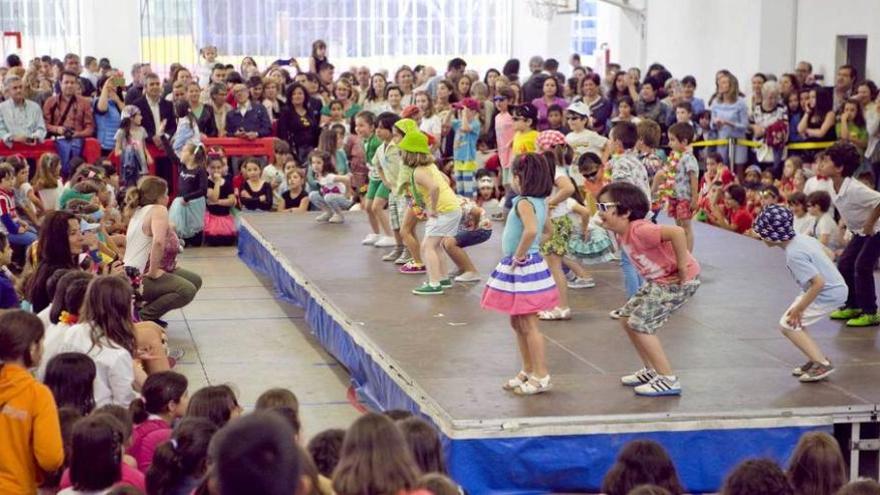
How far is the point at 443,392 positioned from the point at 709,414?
1.33 m

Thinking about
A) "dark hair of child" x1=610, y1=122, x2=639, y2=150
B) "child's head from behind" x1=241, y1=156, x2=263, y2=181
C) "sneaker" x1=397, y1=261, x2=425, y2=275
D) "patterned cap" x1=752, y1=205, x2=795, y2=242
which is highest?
"dark hair of child" x1=610, y1=122, x2=639, y2=150

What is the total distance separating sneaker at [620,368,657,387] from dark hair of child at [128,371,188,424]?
2545mm

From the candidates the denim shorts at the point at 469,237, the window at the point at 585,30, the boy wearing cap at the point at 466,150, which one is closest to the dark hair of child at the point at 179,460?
the denim shorts at the point at 469,237

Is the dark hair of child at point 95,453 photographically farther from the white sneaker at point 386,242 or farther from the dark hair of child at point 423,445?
the white sneaker at point 386,242

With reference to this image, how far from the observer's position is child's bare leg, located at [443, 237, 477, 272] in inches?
407

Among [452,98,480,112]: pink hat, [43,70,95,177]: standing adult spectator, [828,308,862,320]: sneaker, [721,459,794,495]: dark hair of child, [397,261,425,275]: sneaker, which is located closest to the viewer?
[721,459,794,495]: dark hair of child

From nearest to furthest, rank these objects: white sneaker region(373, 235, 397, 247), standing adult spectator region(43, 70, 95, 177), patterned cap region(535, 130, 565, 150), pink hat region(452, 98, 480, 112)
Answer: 1. patterned cap region(535, 130, 565, 150)
2. white sneaker region(373, 235, 397, 247)
3. pink hat region(452, 98, 480, 112)
4. standing adult spectator region(43, 70, 95, 177)

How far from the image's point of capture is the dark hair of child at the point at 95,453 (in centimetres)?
488

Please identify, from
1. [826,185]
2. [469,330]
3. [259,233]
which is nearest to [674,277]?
[469,330]

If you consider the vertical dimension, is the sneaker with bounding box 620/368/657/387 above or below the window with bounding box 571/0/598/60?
below

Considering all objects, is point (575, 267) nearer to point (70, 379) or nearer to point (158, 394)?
point (158, 394)

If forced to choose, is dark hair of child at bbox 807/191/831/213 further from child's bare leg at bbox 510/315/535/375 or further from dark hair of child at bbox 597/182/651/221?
child's bare leg at bbox 510/315/535/375

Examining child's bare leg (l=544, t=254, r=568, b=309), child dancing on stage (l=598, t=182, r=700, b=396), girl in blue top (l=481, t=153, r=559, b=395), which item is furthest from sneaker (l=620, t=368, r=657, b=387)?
child's bare leg (l=544, t=254, r=568, b=309)

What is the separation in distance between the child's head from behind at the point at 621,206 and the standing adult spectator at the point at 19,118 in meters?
9.70
